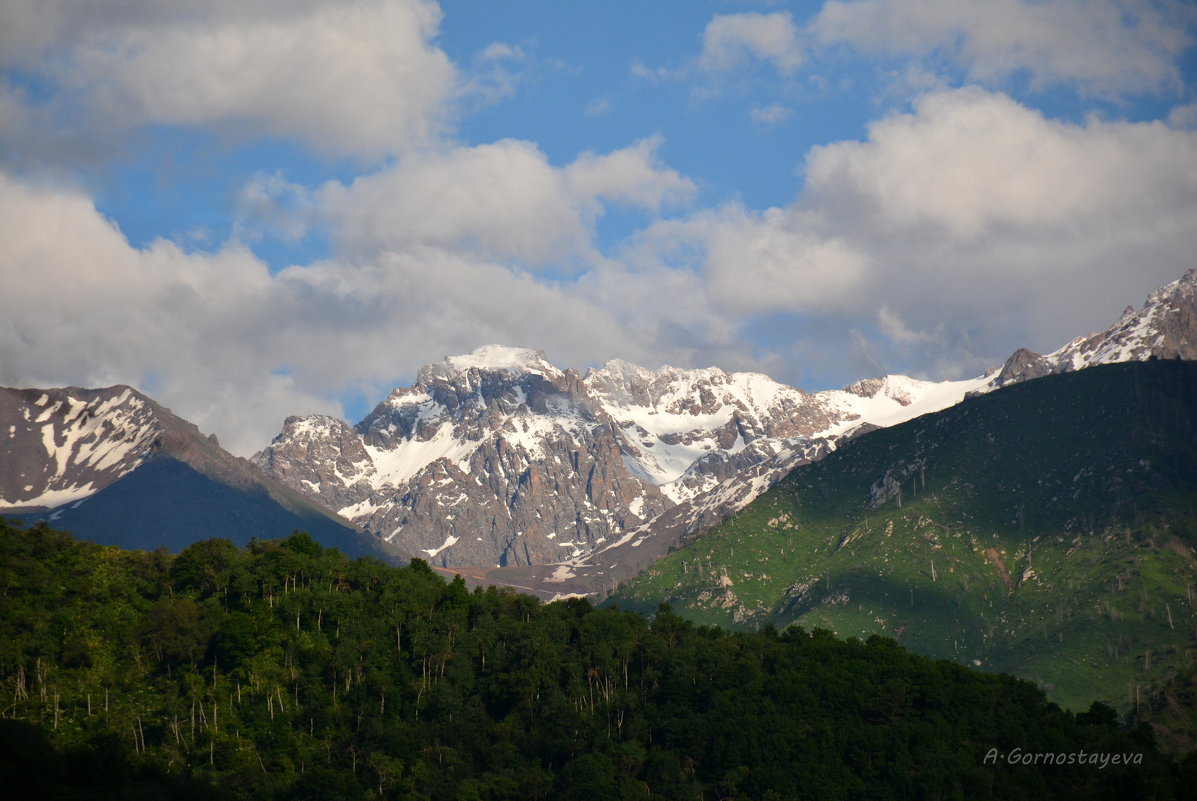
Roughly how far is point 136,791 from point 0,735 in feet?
70.7

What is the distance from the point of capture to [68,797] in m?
186

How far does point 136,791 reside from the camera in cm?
19800

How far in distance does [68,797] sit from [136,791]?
13.6 metres

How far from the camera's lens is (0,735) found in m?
188

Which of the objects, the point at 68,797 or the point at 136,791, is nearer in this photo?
the point at 68,797

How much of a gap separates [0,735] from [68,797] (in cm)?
1372
